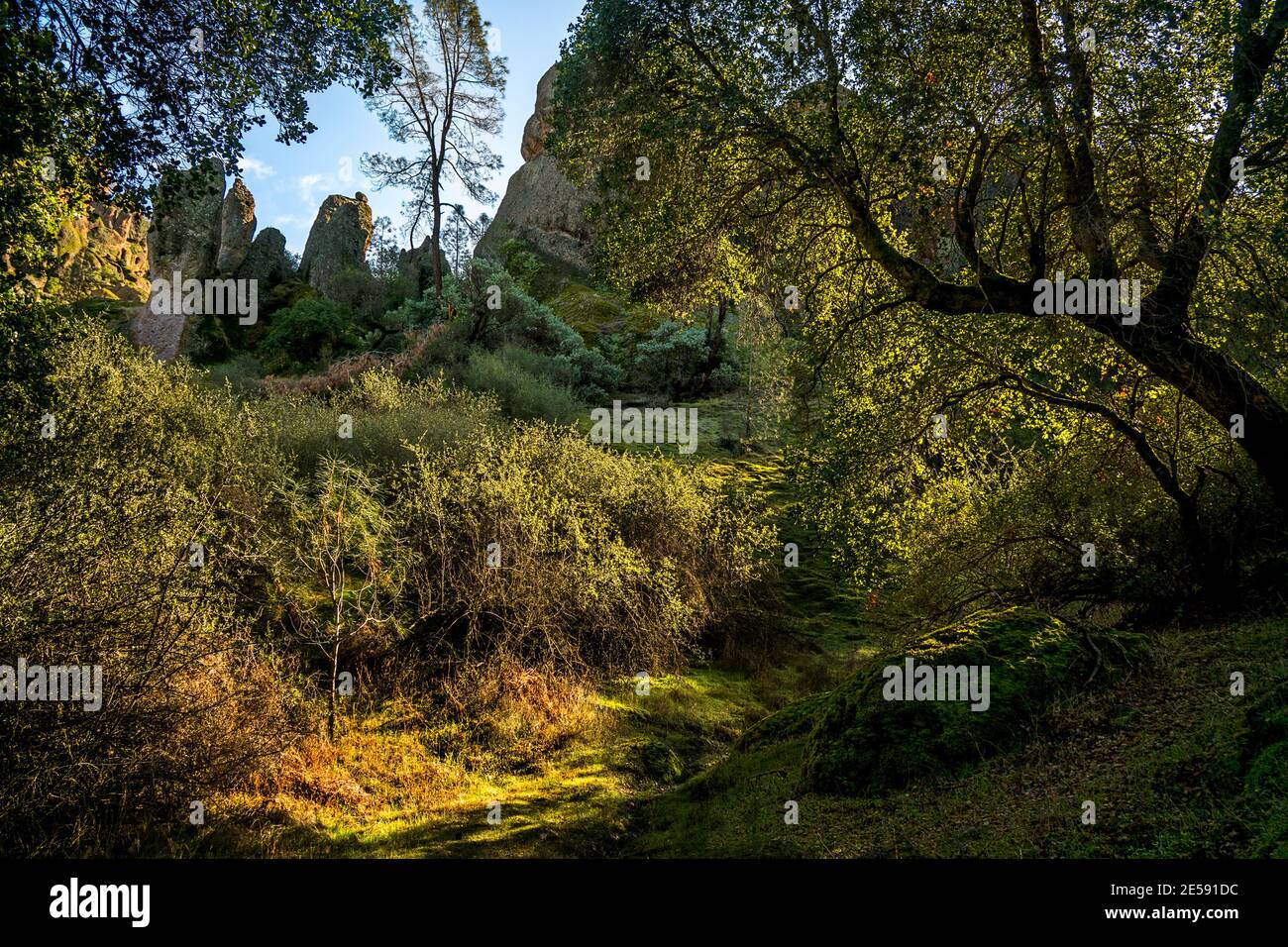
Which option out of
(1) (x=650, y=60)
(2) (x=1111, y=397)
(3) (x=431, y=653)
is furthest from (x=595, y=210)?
(2) (x=1111, y=397)

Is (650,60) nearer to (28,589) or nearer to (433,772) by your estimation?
(28,589)

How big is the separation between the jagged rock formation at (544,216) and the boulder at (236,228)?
11.8 meters

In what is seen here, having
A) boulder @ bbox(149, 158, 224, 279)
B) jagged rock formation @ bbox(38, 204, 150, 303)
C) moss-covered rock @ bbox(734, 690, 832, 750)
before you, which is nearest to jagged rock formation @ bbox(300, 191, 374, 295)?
jagged rock formation @ bbox(38, 204, 150, 303)

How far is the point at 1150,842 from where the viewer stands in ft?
10.8

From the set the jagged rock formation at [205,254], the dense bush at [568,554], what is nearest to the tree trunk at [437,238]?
the jagged rock formation at [205,254]

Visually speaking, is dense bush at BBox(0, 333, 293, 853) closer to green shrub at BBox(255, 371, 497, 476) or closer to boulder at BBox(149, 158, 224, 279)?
green shrub at BBox(255, 371, 497, 476)

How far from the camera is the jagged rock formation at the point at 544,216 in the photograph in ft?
130

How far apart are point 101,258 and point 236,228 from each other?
1196 inches

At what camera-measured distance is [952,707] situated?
17.3ft

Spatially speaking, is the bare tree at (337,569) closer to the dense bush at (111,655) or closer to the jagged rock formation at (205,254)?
the dense bush at (111,655)

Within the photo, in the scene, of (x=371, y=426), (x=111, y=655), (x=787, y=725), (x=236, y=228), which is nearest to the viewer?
(x=111, y=655)

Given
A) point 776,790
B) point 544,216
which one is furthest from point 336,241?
point 776,790

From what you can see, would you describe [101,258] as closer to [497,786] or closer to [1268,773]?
[497,786]

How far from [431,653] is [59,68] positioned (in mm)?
6591
